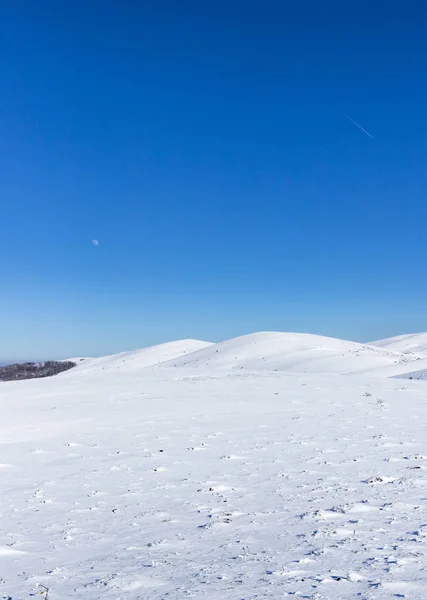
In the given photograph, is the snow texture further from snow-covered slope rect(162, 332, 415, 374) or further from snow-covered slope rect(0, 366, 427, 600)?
snow-covered slope rect(162, 332, 415, 374)

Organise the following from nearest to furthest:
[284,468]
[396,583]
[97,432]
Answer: [396,583], [284,468], [97,432]

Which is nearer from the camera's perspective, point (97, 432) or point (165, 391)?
point (97, 432)

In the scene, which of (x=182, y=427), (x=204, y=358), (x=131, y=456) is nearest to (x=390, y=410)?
(x=182, y=427)

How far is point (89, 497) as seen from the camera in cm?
899

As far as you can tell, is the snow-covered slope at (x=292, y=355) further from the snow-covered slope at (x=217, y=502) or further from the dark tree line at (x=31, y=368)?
the dark tree line at (x=31, y=368)

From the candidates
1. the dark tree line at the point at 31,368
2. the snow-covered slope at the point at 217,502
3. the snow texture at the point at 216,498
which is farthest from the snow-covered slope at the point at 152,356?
the snow-covered slope at the point at 217,502

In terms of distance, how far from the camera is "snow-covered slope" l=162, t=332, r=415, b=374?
34.6m

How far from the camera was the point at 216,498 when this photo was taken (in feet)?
27.9

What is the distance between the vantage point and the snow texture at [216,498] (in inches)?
215

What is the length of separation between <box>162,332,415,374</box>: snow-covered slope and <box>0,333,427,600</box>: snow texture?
48.7 ft

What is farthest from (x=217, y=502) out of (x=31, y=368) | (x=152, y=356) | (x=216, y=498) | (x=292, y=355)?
(x=31, y=368)

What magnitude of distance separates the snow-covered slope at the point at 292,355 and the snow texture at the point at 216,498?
1486 centimetres

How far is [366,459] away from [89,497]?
17.6ft

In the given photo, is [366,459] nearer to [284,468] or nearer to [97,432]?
[284,468]
